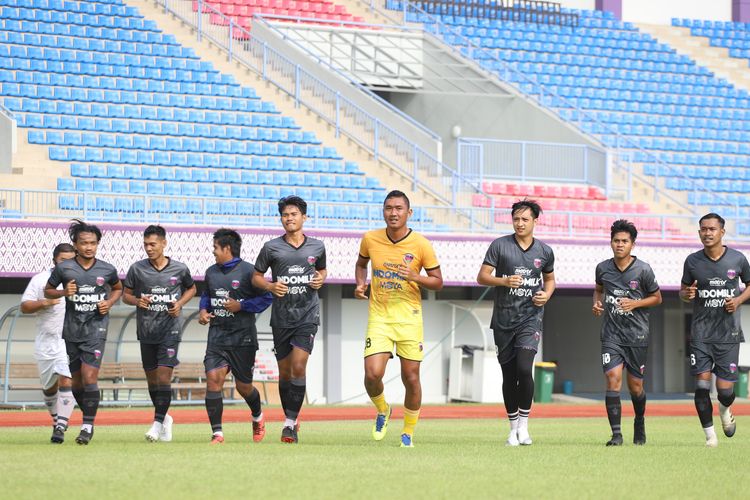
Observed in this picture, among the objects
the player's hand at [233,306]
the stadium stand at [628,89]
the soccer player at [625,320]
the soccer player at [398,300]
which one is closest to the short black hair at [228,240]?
the player's hand at [233,306]

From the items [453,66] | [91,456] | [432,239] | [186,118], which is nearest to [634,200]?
[453,66]

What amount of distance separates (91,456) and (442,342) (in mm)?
18183

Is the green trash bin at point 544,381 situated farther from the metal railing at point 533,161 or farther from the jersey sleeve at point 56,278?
the jersey sleeve at point 56,278

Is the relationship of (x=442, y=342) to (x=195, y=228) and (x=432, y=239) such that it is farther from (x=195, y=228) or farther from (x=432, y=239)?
(x=195, y=228)

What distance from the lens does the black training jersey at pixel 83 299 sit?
483 inches

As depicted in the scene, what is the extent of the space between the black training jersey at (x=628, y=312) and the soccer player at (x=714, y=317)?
0.44 metres

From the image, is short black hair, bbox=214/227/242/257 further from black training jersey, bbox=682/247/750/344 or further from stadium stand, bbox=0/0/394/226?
stadium stand, bbox=0/0/394/226

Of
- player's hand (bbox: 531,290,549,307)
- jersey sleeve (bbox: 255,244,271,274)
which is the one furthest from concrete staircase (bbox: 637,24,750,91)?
jersey sleeve (bbox: 255,244,271,274)

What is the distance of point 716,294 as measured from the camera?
12961 mm

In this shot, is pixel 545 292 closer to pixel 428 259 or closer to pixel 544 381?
pixel 428 259

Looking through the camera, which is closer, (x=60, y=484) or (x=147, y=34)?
(x=60, y=484)

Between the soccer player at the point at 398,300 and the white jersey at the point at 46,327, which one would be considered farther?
the white jersey at the point at 46,327

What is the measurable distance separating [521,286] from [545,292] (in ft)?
0.83

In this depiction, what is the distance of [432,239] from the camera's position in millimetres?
26656
